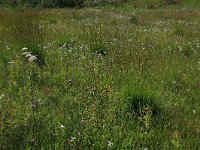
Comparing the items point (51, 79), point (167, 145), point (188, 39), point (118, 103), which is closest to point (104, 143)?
point (167, 145)

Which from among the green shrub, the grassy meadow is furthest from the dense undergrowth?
the green shrub

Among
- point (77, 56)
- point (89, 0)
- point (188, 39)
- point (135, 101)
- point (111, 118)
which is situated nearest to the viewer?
point (111, 118)

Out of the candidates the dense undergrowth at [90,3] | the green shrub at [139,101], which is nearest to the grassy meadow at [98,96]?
the green shrub at [139,101]

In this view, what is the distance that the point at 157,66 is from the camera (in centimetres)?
749

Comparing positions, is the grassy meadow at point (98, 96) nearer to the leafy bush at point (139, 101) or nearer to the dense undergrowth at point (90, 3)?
the leafy bush at point (139, 101)

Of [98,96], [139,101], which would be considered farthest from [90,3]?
[98,96]

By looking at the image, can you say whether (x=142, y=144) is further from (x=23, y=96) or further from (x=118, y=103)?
(x=23, y=96)

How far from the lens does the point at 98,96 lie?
4934mm

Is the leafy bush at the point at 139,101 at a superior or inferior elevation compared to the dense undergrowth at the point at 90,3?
superior

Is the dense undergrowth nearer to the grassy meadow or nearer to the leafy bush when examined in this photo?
the grassy meadow

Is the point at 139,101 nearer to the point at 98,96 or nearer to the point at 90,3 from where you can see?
the point at 98,96

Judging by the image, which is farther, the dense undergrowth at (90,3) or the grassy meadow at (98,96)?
the dense undergrowth at (90,3)

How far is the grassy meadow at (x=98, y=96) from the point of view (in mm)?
4074

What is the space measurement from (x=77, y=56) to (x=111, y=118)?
3.18 metres
